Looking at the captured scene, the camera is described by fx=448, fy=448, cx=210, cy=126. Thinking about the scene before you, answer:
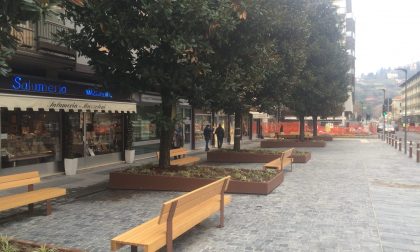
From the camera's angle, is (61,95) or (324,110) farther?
(324,110)

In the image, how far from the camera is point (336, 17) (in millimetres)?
27656

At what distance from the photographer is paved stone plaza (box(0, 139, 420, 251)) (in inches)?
255

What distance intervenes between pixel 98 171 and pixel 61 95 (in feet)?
10.7

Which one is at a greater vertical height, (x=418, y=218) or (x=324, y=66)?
(x=324, y=66)

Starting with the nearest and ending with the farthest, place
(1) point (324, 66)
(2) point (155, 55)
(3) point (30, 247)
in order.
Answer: (3) point (30, 247), (2) point (155, 55), (1) point (324, 66)

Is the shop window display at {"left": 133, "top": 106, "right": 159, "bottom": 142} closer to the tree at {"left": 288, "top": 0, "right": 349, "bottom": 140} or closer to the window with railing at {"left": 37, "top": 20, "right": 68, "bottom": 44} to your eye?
the window with railing at {"left": 37, "top": 20, "right": 68, "bottom": 44}

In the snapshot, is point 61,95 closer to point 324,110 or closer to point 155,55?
point 155,55

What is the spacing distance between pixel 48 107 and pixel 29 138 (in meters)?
2.44

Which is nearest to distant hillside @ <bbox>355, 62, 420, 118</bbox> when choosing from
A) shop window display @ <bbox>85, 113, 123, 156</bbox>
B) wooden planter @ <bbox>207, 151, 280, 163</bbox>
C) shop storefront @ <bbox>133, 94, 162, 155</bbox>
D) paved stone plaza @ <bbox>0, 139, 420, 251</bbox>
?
shop storefront @ <bbox>133, 94, 162, 155</bbox>

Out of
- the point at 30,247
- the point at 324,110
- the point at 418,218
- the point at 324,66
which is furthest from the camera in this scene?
the point at 324,110

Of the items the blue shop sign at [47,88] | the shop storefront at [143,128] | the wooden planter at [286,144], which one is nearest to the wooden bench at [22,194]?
the blue shop sign at [47,88]

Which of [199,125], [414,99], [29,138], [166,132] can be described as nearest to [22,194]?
[166,132]

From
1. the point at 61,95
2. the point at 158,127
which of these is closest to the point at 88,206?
the point at 158,127

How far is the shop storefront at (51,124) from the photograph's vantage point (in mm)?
12156
